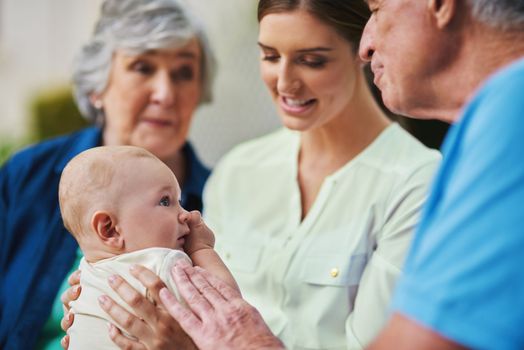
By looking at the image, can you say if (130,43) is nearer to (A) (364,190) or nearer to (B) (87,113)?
(B) (87,113)

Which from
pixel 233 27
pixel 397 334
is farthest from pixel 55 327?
pixel 233 27

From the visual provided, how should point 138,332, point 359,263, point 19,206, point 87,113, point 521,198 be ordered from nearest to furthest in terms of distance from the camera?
point 521,198, point 138,332, point 359,263, point 19,206, point 87,113

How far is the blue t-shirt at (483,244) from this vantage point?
3.30 ft

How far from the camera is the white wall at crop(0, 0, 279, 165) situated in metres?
5.86

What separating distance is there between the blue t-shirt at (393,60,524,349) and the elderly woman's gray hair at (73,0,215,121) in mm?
2167

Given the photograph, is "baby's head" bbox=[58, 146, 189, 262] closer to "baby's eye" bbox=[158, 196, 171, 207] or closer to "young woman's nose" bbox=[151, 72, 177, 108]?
"baby's eye" bbox=[158, 196, 171, 207]

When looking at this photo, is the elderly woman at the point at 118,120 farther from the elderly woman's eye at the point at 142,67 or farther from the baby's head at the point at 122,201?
the baby's head at the point at 122,201

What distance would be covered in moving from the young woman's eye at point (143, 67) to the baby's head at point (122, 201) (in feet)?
4.53

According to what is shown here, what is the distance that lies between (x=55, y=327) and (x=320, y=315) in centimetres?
97

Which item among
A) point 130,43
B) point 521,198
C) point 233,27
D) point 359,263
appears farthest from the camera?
point 233,27

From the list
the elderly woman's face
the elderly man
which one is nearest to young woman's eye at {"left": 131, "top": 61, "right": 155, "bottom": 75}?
the elderly woman's face

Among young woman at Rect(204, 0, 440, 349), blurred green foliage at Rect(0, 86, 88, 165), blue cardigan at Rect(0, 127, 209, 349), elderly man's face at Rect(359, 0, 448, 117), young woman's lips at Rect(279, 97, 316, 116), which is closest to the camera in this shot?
elderly man's face at Rect(359, 0, 448, 117)

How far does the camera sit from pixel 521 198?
1.01 meters

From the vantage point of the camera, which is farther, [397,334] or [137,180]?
[137,180]
